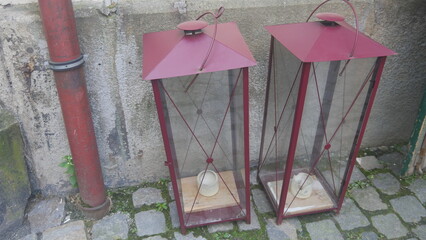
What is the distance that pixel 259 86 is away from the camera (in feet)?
10.2

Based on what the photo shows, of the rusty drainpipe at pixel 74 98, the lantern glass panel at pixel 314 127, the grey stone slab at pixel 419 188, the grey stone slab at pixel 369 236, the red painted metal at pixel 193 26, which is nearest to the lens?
the red painted metal at pixel 193 26

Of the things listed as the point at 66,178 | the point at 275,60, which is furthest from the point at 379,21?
the point at 66,178

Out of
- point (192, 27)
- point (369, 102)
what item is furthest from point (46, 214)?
point (369, 102)

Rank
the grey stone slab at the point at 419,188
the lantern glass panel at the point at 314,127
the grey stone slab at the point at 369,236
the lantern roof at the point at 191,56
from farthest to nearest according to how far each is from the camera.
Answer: the grey stone slab at the point at 419,188, the grey stone slab at the point at 369,236, the lantern glass panel at the point at 314,127, the lantern roof at the point at 191,56

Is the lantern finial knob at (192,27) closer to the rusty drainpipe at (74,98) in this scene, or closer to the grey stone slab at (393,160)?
the rusty drainpipe at (74,98)

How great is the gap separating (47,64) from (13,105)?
405 millimetres

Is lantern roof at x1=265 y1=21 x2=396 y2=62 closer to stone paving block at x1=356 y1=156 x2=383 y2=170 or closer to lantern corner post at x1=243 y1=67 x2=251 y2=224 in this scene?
lantern corner post at x1=243 y1=67 x2=251 y2=224

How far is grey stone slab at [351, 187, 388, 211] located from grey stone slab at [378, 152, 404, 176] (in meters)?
0.38

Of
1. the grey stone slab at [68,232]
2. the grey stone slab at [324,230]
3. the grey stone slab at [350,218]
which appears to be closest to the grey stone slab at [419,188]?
the grey stone slab at [350,218]

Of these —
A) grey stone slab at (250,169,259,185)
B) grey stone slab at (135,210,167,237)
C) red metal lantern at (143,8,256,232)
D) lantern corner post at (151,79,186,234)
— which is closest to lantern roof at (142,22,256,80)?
red metal lantern at (143,8,256,232)

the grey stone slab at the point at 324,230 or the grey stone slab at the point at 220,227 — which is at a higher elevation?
the grey stone slab at the point at 324,230

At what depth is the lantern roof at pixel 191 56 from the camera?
2121 millimetres

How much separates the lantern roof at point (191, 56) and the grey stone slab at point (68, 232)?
1.46 m

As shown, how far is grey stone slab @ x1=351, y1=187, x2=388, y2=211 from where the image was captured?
3084 millimetres
